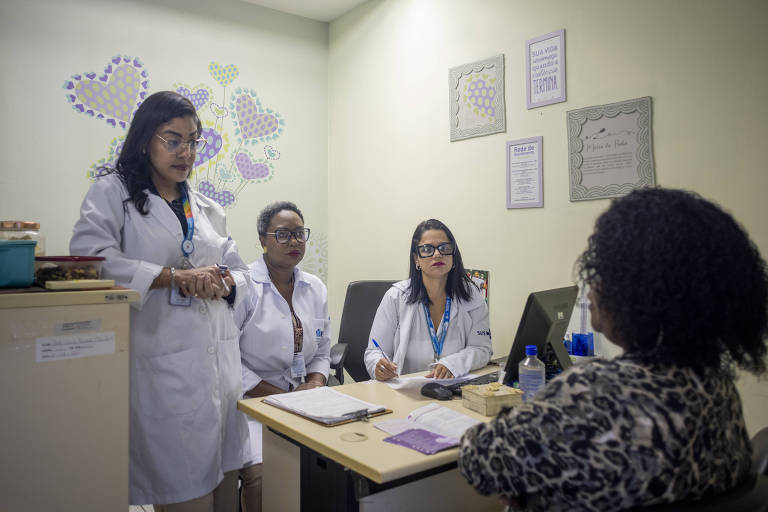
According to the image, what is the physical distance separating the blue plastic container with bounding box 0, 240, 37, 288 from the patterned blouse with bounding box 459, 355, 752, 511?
1.28 m

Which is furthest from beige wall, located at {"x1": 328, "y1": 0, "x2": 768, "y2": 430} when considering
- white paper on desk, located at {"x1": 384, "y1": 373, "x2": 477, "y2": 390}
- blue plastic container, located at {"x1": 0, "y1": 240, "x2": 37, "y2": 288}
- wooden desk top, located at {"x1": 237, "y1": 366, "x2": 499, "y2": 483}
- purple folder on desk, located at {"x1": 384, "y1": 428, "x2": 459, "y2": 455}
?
blue plastic container, located at {"x1": 0, "y1": 240, "x2": 37, "y2": 288}

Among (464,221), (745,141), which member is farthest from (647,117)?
(464,221)

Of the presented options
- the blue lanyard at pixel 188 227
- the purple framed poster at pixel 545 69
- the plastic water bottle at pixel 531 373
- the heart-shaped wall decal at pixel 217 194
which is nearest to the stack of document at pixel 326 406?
the plastic water bottle at pixel 531 373

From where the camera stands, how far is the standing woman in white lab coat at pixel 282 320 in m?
2.40

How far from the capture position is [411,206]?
3.58 meters

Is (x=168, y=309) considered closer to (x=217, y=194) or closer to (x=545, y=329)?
(x=545, y=329)

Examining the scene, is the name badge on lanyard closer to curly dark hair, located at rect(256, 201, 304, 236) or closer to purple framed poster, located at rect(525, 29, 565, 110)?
curly dark hair, located at rect(256, 201, 304, 236)

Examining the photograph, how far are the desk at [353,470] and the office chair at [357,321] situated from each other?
3.82 ft

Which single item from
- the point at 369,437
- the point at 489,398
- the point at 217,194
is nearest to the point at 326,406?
the point at 369,437

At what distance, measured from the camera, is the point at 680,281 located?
0.89 metres

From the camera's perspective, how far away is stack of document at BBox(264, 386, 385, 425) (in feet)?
5.15

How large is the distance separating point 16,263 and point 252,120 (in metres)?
2.59

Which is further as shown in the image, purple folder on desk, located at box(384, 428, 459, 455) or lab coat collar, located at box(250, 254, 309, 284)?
lab coat collar, located at box(250, 254, 309, 284)

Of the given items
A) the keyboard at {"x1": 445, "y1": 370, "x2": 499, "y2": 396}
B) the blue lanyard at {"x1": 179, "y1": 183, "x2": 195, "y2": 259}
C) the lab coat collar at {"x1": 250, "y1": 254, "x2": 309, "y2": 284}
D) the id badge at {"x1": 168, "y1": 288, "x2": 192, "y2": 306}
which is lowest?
the keyboard at {"x1": 445, "y1": 370, "x2": 499, "y2": 396}
